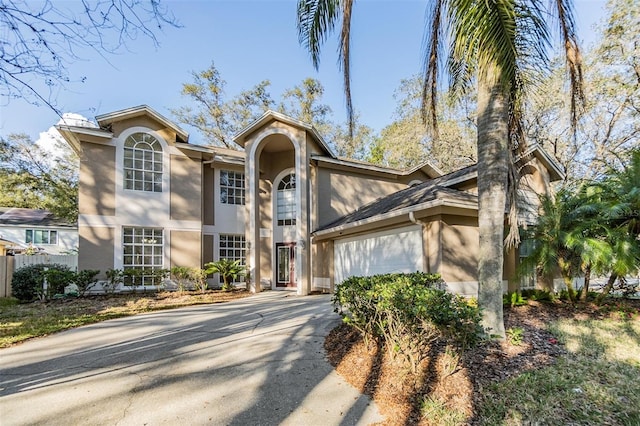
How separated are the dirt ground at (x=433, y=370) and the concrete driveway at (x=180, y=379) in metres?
0.26

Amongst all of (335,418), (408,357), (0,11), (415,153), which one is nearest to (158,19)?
(0,11)

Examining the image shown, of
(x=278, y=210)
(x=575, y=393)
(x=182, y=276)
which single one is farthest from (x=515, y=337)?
(x=182, y=276)

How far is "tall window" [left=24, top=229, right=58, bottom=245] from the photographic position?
2264 centimetres

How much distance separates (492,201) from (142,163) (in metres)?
14.5

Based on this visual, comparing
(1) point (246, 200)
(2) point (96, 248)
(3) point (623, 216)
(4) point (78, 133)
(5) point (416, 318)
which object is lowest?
(5) point (416, 318)

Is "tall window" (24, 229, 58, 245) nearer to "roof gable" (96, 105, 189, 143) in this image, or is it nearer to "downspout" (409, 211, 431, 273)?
"roof gable" (96, 105, 189, 143)

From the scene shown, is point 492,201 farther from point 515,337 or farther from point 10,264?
point 10,264

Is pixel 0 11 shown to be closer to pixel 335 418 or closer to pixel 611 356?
pixel 335 418

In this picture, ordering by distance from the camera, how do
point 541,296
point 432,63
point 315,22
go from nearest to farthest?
point 315,22, point 432,63, point 541,296

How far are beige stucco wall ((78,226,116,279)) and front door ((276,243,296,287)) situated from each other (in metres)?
7.18

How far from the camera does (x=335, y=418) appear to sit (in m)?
3.47

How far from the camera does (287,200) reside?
16.3 m

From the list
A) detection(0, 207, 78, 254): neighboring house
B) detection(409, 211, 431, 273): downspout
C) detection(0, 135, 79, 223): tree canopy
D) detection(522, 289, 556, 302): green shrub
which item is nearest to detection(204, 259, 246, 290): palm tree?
detection(409, 211, 431, 273): downspout

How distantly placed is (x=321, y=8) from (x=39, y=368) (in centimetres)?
731
